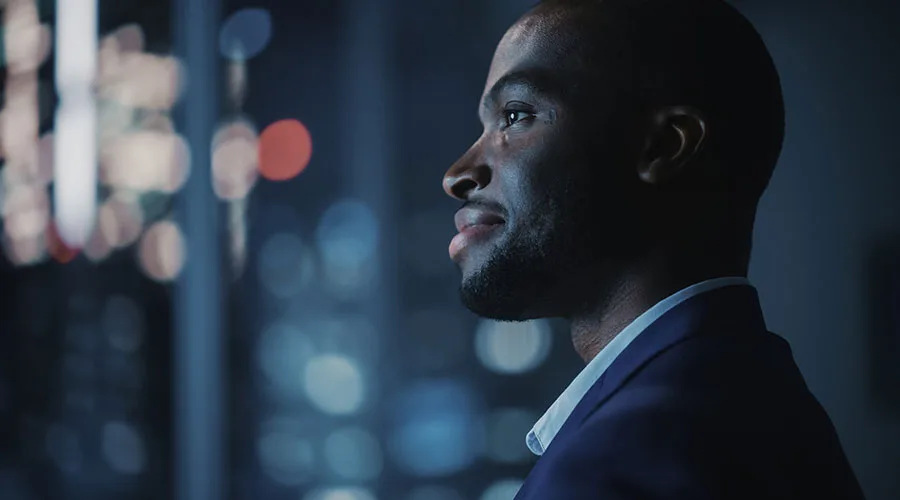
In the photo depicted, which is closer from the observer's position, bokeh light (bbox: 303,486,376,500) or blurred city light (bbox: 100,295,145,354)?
blurred city light (bbox: 100,295,145,354)

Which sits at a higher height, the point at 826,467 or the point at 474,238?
the point at 474,238

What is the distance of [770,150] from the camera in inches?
36.8

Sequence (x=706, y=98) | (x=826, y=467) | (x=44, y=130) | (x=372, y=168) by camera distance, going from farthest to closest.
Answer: (x=372, y=168) < (x=44, y=130) < (x=706, y=98) < (x=826, y=467)

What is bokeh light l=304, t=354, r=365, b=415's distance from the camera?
354 centimetres

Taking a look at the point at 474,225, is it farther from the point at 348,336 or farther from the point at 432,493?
the point at 432,493

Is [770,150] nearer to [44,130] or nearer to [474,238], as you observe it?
[474,238]

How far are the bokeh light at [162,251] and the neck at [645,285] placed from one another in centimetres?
266

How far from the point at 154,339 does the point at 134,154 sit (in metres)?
0.77

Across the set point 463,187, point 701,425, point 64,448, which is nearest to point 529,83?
point 463,187

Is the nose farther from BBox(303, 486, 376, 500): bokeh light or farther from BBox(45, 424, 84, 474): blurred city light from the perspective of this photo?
BBox(45, 424, 84, 474): blurred city light

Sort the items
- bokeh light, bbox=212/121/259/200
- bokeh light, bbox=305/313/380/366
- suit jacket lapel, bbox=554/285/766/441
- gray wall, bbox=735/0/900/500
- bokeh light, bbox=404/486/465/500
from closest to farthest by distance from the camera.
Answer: suit jacket lapel, bbox=554/285/766/441, gray wall, bbox=735/0/900/500, bokeh light, bbox=212/121/259/200, bokeh light, bbox=305/313/380/366, bokeh light, bbox=404/486/465/500

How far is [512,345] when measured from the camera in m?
3.19

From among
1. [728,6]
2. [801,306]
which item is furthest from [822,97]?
[728,6]

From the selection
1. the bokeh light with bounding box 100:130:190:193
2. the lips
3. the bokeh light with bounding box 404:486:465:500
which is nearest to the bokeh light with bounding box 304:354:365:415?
the bokeh light with bounding box 404:486:465:500
